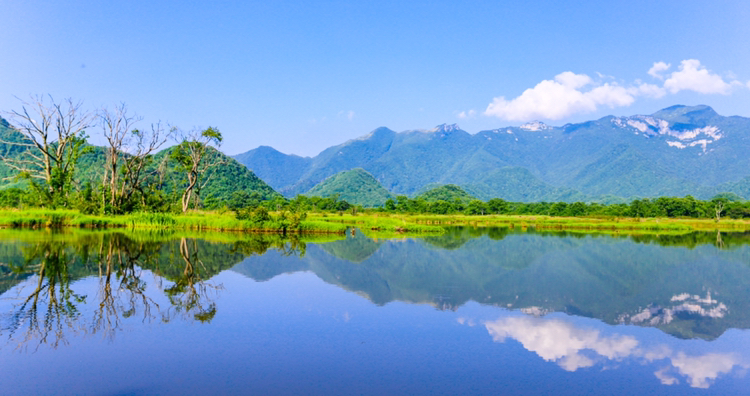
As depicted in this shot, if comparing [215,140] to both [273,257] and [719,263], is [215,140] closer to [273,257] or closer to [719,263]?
[273,257]

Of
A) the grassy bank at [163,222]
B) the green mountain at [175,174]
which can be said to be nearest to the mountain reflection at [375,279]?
the grassy bank at [163,222]

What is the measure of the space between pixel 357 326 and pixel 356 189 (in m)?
158

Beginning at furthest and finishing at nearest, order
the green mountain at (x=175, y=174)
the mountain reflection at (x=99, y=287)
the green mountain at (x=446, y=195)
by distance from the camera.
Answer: the green mountain at (x=446, y=195) → the green mountain at (x=175, y=174) → the mountain reflection at (x=99, y=287)

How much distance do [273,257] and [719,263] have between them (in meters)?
21.5

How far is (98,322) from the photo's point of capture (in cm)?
969

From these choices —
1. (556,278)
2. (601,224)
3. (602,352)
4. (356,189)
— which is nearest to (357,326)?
(602,352)

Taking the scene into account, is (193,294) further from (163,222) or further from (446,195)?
(446,195)

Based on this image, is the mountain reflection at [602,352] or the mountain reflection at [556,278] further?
the mountain reflection at [556,278]

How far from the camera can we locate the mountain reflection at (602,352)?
8094mm

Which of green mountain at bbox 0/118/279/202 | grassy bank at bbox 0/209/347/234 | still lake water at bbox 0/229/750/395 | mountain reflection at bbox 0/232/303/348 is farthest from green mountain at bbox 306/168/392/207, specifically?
still lake water at bbox 0/229/750/395

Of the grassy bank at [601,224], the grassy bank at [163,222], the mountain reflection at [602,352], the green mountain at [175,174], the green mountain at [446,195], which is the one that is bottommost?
the mountain reflection at [602,352]

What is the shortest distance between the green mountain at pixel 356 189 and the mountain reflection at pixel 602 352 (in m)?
148

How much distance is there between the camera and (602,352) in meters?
8.98

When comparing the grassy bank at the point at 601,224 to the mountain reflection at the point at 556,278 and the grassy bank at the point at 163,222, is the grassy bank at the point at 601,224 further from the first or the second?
the mountain reflection at the point at 556,278
